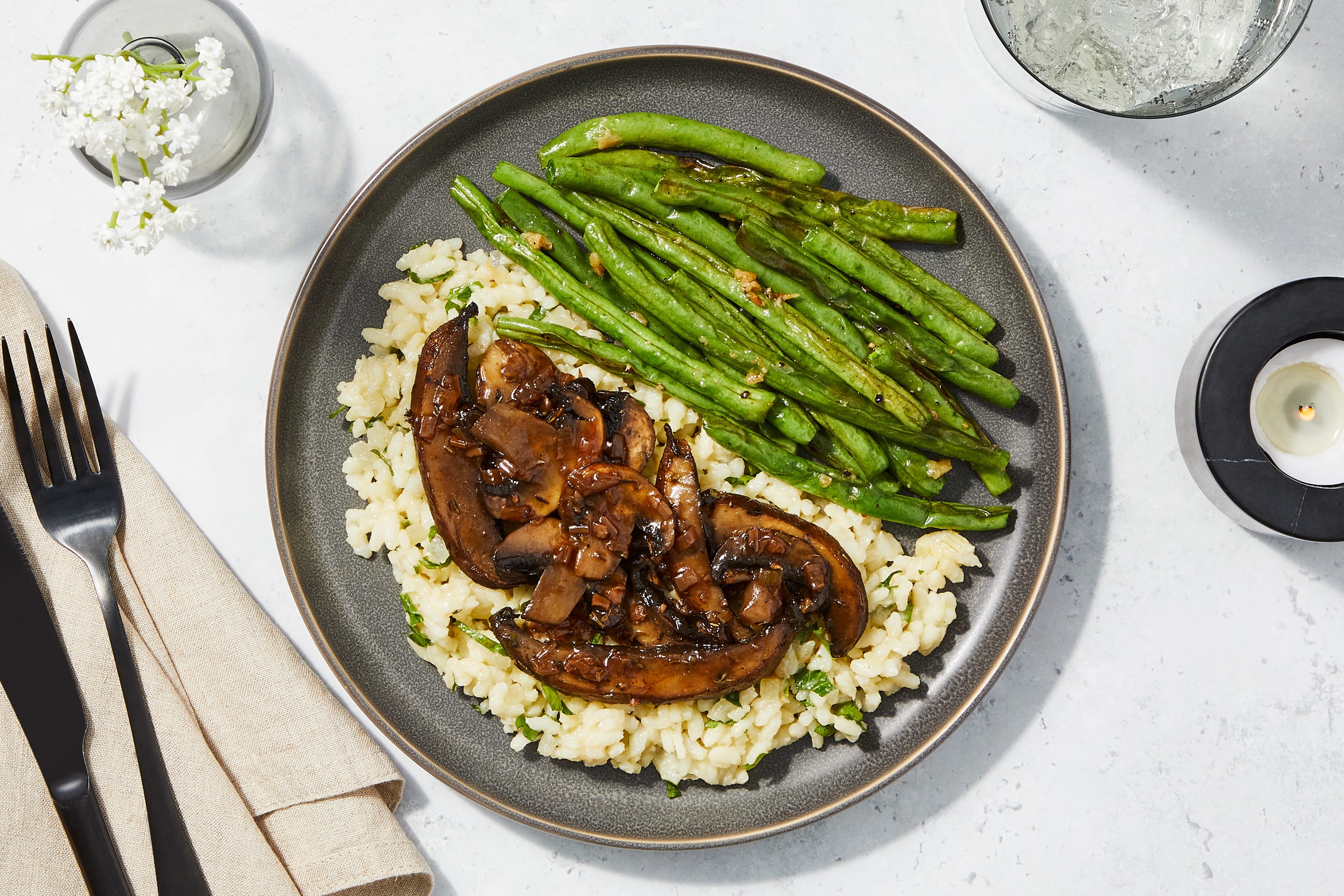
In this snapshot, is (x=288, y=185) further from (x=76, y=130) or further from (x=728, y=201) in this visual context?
(x=728, y=201)

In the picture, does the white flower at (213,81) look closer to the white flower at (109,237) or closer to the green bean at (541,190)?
the white flower at (109,237)

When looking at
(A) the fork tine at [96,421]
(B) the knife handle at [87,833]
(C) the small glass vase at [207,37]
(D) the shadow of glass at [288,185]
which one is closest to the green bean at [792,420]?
(D) the shadow of glass at [288,185]

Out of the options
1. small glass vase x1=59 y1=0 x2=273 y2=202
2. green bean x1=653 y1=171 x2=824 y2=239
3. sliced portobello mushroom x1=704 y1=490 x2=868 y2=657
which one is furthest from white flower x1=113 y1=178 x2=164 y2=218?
sliced portobello mushroom x1=704 y1=490 x2=868 y2=657

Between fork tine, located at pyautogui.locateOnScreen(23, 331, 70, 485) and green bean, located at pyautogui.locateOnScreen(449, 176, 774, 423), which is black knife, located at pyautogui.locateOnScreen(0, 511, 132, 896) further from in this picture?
green bean, located at pyautogui.locateOnScreen(449, 176, 774, 423)

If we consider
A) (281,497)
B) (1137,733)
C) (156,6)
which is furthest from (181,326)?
(1137,733)

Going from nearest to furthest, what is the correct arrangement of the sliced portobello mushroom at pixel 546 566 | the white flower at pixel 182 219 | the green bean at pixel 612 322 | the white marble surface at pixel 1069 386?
the white flower at pixel 182 219 → the sliced portobello mushroom at pixel 546 566 → the green bean at pixel 612 322 → the white marble surface at pixel 1069 386

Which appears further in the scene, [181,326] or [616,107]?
[181,326]

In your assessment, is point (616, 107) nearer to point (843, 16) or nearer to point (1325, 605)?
point (843, 16)
